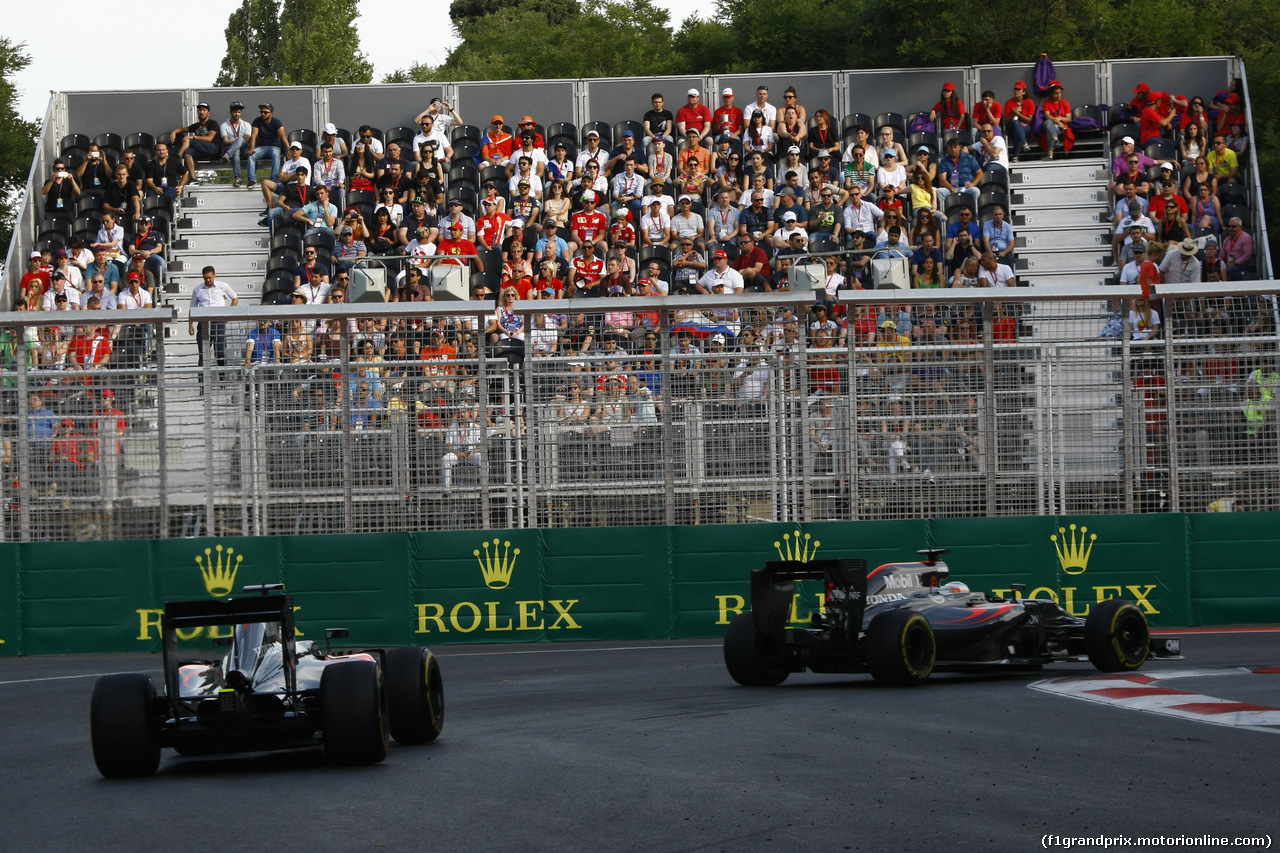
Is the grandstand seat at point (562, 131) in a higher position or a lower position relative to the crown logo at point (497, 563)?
higher

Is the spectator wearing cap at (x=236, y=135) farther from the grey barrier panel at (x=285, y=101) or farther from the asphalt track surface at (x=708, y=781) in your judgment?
the asphalt track surface at (x=708, y=781)

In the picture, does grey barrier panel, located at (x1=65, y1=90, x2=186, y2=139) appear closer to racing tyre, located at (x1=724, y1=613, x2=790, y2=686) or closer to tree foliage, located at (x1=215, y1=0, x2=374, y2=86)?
racing tyre, located at (x1=724, y1=613, x2=790, y2=686)

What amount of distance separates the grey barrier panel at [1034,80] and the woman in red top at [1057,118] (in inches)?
10.5

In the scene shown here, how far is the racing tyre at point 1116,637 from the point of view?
1115cm

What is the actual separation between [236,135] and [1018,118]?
12.1m

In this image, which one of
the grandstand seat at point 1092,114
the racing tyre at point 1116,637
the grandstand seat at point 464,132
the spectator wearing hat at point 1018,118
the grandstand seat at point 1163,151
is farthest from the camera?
the grandstand seat at point 1092,114

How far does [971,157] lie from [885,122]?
6.18 ft

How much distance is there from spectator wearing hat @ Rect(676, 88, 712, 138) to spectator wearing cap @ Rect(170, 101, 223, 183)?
7.36 m

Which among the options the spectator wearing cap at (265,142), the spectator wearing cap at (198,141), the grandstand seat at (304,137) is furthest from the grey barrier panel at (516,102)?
the spectator wearing cap at (198,141)

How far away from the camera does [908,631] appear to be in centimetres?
1036

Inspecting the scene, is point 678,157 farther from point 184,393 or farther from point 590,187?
point 184,393

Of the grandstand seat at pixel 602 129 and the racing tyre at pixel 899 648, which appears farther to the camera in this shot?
the grandstand seat at pixel 602 129

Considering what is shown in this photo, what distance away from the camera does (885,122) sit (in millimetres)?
23703

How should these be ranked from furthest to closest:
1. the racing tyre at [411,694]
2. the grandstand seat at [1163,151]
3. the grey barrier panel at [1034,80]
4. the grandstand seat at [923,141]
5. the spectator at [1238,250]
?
1. the grey barrier panel at [1034,80]
2. the grandstand seat at [923,141]
3. the grandstand seat at [1163,151]
4. the spectator at [1238,250]
5. the racing tyre at [411,694]
